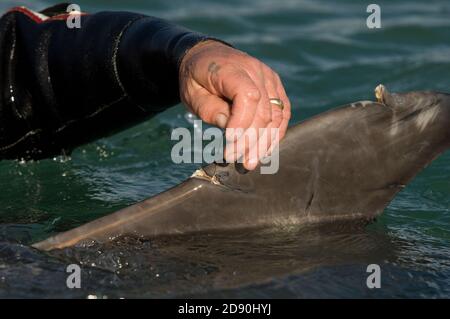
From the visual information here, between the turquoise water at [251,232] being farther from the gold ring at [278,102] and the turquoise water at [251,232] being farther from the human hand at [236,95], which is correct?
the gold ring at [278,102]

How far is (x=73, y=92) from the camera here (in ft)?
12.5

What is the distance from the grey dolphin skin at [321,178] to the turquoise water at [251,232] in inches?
2.3

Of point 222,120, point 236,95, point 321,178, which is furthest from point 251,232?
point 236,95

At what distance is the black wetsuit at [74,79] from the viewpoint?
141 inches

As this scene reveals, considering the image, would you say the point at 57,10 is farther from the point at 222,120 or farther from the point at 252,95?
the point at 252,95

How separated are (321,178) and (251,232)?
0.99ft

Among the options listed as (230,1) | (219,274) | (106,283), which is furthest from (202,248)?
(230,1)

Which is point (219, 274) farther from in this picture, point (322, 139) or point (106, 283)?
point (322, 139)

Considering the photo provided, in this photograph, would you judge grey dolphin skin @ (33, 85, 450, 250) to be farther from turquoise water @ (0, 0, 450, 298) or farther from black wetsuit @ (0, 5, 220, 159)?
black wetsuit @ (0, 5, 220, 159)

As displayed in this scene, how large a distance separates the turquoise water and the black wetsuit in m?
0.30

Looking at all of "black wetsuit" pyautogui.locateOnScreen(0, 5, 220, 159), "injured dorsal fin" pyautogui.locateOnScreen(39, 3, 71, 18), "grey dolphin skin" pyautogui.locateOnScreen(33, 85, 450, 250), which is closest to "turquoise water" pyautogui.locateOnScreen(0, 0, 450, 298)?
"grey dolphin skin" pyautogui.locateOnScreen(33, 85, 450, 250)

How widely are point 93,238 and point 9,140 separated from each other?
122 cm

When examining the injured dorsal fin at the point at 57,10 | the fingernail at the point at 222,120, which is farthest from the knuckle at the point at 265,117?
the injured dorsal fin at the point at 57,10

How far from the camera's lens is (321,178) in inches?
124
